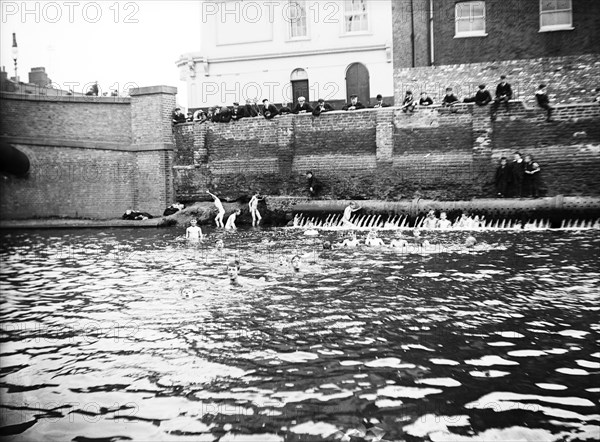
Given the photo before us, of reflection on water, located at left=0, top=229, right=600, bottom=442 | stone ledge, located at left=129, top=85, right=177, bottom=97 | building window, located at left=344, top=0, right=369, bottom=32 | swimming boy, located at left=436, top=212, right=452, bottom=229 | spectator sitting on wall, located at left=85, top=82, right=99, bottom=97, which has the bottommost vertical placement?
reflection on water, located at left=0, top=229, right=600, bottom=442

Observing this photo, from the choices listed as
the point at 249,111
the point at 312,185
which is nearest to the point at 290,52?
the point at 249,111

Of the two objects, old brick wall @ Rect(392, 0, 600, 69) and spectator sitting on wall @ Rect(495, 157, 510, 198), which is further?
old brick wall @ Rect(392, 0, 600, 69)

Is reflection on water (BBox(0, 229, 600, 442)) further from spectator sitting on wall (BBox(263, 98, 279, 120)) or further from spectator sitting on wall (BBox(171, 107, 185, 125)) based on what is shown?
spectator sitting on wall (BBox(171, 107, 185, 125))

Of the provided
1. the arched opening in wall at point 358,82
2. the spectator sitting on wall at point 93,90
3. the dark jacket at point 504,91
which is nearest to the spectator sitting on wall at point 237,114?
the arched opening in wall at point 358,82

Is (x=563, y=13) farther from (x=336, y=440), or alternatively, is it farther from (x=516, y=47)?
(x=336, y=440)

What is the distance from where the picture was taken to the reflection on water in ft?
18.9

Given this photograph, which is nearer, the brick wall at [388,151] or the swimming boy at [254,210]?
the brick wall at [388,151]

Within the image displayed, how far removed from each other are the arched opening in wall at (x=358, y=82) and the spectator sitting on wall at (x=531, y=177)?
1124cm

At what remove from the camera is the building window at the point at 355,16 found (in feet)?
109

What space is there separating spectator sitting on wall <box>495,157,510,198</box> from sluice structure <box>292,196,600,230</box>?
1.56 metres

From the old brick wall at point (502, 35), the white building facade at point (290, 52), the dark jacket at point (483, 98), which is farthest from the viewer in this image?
the white building facade at point (290, 52)

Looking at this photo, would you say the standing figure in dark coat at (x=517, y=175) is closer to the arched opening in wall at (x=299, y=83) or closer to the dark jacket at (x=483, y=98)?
the dark jacket at (x=483, y=98)

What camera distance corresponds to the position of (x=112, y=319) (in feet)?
31.5

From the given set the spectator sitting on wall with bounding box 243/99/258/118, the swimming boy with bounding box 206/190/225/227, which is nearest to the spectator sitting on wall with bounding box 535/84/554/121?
the spectator sitting on wall with bounding box 243/99/258/118
